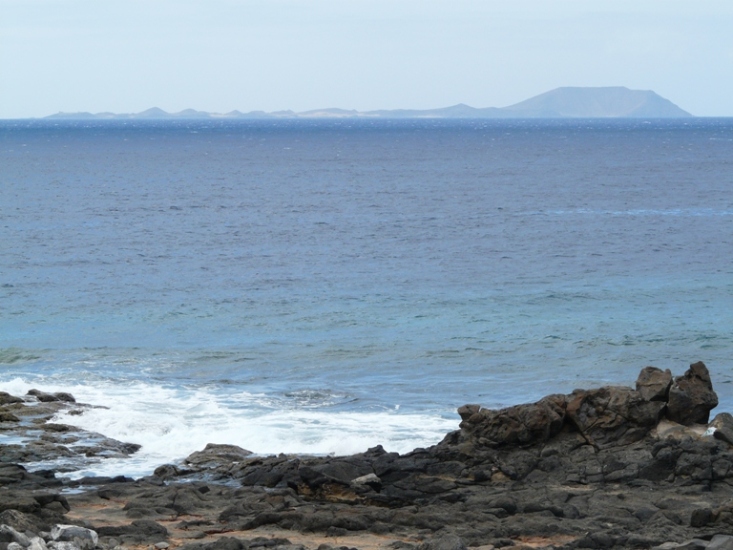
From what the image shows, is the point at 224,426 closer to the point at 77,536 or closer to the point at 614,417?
the point at 614,417

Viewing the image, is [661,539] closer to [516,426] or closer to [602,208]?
[516,426]

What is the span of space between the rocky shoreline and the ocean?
8.73ft

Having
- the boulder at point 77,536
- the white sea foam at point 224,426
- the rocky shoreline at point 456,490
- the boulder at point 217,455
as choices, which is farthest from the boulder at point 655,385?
the boulder at point 77,536

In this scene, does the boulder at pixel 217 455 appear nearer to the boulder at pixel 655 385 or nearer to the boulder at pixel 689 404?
the boulder at pixel 655 385

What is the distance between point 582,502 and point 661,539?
2.33 metres

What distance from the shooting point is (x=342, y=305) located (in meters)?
43.2

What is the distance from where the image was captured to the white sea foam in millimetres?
25219

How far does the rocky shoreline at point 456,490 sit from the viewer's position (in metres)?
17.8

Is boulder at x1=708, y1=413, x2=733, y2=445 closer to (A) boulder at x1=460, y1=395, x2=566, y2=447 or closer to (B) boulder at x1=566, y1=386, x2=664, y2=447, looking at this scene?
(B) boulder at x1=566, y1=386, x2=664, y2=447

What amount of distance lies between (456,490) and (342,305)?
75.3 feet

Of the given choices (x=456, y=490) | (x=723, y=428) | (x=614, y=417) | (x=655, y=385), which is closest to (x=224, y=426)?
(x=456, y=490)

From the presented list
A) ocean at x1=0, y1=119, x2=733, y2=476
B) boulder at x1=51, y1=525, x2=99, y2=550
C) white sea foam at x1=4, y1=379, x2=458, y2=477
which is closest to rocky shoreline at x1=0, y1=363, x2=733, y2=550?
boulder at x1=51, y1=525, x2=99, y2=550

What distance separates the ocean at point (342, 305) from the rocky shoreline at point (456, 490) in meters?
2.66

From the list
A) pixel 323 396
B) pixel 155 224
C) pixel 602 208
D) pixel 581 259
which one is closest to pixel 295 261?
pixel 581 259
